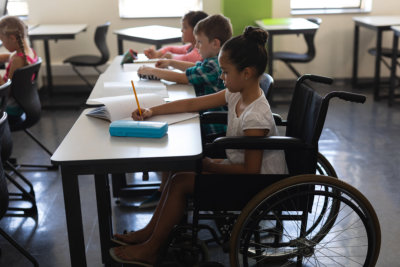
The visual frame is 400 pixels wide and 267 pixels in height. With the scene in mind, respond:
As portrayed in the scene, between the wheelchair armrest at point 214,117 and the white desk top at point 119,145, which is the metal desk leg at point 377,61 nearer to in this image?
the wheelchair armrest at point 214,117

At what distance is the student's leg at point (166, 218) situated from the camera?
1.96 metres

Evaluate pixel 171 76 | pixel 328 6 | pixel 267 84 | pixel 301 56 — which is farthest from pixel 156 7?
pixel 267 84

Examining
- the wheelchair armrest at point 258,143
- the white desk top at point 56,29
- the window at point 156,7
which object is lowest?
the wheelchair armrest at point 258,143

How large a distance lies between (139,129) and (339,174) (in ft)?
5.89

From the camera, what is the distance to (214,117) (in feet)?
7.28

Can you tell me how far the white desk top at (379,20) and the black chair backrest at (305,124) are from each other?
10.1 ft

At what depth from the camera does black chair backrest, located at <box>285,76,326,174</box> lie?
71.4 inches

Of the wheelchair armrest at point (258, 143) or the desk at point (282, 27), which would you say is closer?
the wheelchair armrest at point (258, 143)

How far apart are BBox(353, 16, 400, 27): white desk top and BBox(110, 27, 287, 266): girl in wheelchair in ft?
10.7

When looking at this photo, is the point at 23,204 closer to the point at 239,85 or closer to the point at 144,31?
the point at 239,85

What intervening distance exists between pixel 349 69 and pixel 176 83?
3663 mm

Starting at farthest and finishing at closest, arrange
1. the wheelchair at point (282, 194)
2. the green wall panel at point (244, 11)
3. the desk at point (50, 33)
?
the green wall panel at point (244, 11)
the desk at point (50, 33)
the wheelchair at point (282, 194)

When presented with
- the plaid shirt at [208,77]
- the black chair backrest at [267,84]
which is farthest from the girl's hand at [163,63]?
the black chair backrest at [267,84]

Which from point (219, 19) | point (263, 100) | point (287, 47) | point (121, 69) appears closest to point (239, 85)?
point (263, 100)
